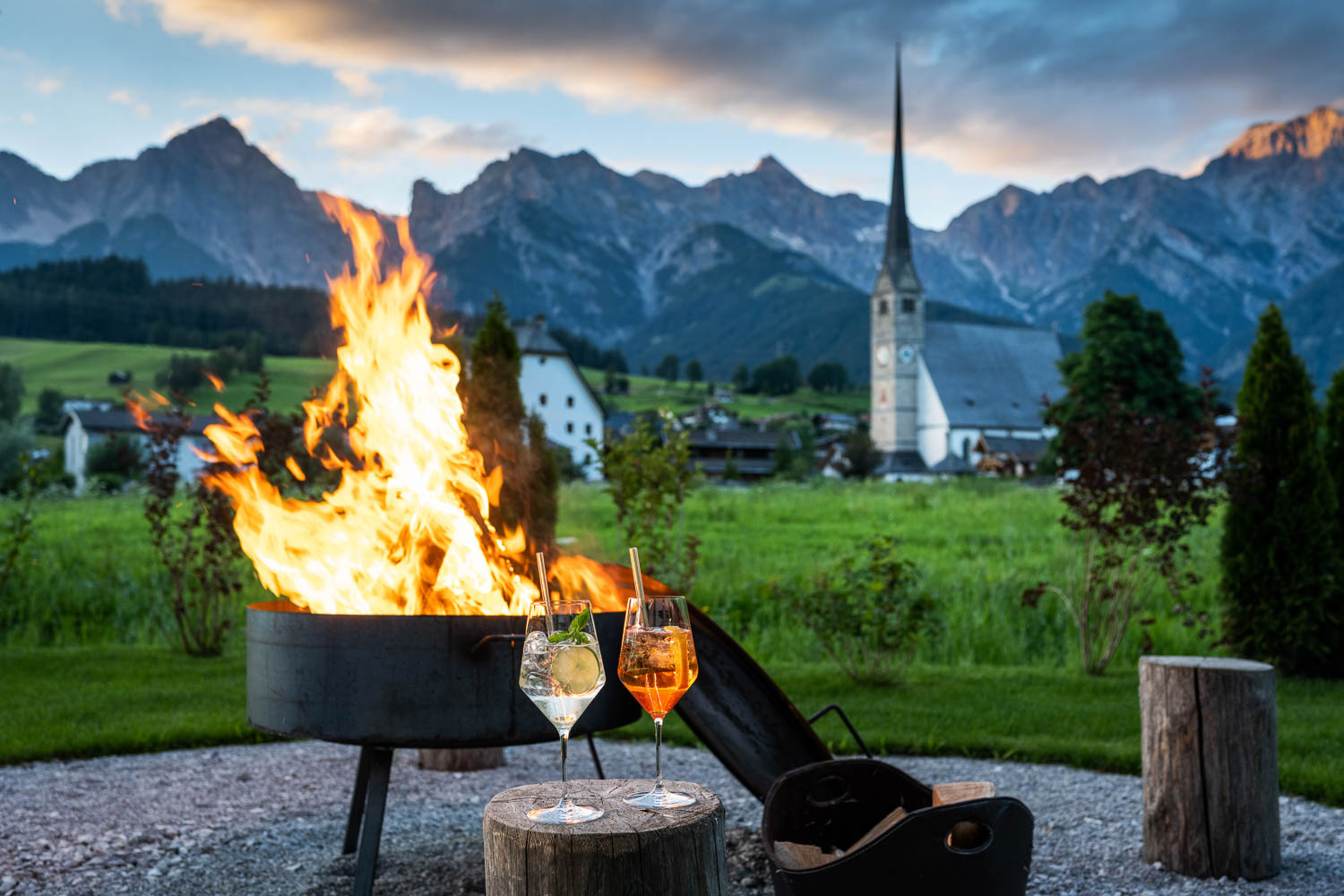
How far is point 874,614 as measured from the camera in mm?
7406

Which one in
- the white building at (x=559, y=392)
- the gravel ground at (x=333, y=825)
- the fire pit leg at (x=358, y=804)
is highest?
the white building at (x=559, y=392)

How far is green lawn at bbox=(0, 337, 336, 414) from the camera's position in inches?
1892

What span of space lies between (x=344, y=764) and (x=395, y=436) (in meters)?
2.66

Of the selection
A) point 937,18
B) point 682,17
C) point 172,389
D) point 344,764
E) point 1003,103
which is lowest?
point 344,764

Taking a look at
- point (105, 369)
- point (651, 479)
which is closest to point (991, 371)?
point (105, 369)

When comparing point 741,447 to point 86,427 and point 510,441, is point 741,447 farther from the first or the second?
point 510,441

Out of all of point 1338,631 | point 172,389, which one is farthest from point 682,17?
point 1338,631

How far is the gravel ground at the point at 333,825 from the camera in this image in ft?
12.0

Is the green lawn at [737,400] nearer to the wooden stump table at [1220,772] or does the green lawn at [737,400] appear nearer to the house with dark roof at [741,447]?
the house with dark roof at [741,447]

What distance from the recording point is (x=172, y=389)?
909 cm

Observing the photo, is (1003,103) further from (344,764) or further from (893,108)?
(344,764)

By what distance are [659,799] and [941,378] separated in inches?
2845

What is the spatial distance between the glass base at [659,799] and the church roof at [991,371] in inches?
2759

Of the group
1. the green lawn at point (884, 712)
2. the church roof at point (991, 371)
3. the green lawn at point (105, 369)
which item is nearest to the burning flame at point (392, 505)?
the green lawn at point (884, 712)
